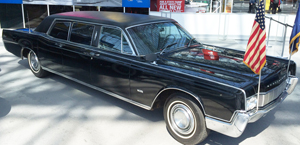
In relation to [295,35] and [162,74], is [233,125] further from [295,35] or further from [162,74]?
[295,35]

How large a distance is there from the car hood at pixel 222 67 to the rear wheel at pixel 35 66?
11.0 ft

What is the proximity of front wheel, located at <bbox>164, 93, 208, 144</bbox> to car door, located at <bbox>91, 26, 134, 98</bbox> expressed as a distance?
84 cm

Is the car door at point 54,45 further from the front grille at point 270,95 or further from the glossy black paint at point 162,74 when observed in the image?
the front grille at point 270,95

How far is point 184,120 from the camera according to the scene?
3.66 m

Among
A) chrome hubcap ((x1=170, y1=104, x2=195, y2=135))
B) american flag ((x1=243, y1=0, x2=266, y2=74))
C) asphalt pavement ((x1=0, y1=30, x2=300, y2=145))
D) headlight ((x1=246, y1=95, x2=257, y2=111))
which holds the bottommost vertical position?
asphalt pavement ((x1=0, y1=30, x2=300, y2=145))

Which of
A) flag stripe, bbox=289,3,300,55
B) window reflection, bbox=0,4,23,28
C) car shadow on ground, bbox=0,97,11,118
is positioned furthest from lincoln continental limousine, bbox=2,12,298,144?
window reflection, bbox=0,4,23,28

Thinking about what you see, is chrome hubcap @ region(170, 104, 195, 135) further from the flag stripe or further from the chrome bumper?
the flag stripe

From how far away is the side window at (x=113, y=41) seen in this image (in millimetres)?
4332

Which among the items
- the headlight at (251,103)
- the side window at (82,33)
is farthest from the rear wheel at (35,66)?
the headlight at (251,103)

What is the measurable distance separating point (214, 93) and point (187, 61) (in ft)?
3.08

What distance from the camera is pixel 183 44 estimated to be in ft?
15.6

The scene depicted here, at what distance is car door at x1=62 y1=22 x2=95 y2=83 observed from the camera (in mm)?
4824

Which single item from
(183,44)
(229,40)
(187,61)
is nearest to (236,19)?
(229,40)

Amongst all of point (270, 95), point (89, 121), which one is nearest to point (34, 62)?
point (89, 121)
